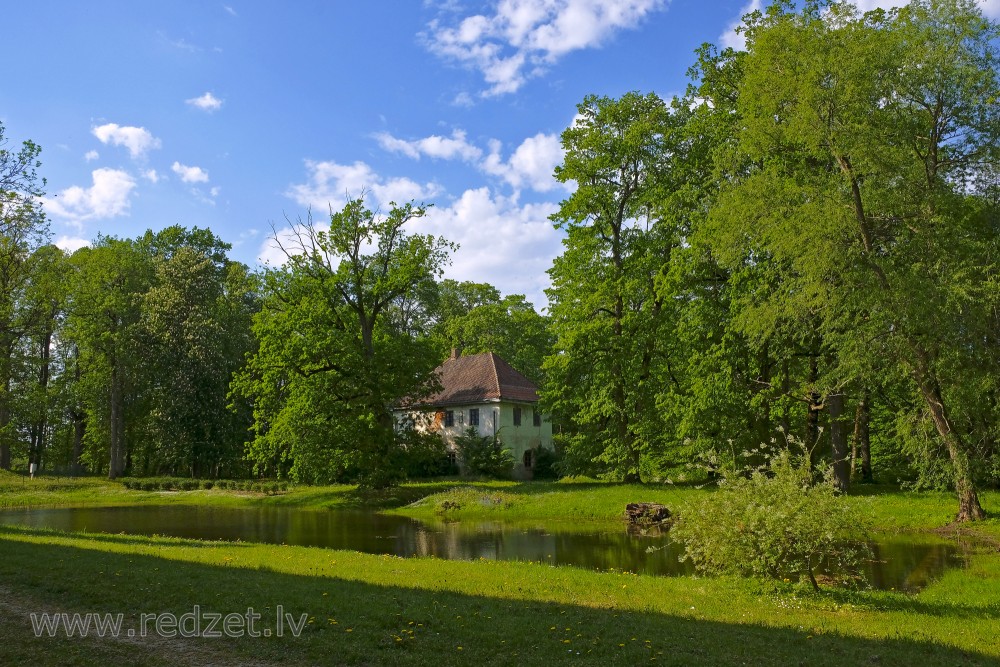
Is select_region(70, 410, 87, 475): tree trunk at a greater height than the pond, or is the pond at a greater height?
select_region(70, 410, 87, 475): tree trunk

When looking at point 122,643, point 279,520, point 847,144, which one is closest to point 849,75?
point 847,144

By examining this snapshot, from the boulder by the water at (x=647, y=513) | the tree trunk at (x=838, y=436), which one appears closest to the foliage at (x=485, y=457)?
the boulder by the water at (x=647, y=513)

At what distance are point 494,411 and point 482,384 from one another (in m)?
2.52

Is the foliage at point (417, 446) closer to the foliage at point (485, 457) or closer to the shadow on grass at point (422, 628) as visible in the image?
the foliage at point (485, 457)

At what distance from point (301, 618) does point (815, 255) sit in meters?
16.9

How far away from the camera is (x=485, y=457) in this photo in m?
43.0

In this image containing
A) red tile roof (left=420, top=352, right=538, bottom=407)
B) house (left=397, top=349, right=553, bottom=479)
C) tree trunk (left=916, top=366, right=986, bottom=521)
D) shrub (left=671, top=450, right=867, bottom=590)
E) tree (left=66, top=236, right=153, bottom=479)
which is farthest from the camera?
tree (left=66, top=236, right=153, bottom=479)

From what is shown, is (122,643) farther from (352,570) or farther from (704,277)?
(704,277)

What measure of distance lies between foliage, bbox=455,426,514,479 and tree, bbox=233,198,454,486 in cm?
659

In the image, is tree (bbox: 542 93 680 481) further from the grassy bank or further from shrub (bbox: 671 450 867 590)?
shrub (bbox: 671 450 867 590)

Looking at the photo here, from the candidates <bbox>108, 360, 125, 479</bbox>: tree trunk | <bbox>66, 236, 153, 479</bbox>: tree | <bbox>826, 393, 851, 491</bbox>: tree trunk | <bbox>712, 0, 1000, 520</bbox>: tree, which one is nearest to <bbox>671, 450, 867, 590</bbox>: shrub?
<bbox>712, 0, 1000, 520</bbox>: tree

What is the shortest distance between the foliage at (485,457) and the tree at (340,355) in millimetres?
6594

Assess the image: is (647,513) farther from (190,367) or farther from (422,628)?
(190,367)

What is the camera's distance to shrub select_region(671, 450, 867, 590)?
34.8ft
